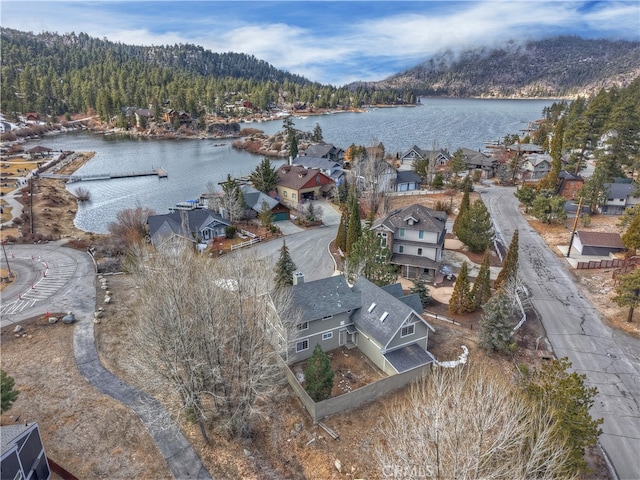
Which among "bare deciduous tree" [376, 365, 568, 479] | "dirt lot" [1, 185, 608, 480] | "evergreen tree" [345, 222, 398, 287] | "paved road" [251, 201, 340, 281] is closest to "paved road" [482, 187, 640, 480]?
"dirt lot" [1, 185, 608, 480]

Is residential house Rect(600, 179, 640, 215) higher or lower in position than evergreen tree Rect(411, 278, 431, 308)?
higher

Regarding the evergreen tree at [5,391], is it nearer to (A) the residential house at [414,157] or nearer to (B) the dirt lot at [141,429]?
(B) the dirt lot at [141,429]

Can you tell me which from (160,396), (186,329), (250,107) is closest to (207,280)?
(186,329)

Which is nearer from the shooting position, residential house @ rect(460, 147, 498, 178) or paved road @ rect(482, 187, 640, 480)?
paved road @ rect(482, 187, 640, 480)

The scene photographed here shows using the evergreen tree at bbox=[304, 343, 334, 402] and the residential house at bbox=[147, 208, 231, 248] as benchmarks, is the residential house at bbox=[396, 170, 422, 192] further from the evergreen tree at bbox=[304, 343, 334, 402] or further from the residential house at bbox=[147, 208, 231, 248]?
the evergreen tree at bbox=[304, 343, 334, 402]

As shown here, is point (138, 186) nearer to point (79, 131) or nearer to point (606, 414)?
point (606, 414)

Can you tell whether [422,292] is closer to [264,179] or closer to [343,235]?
[343,235]
